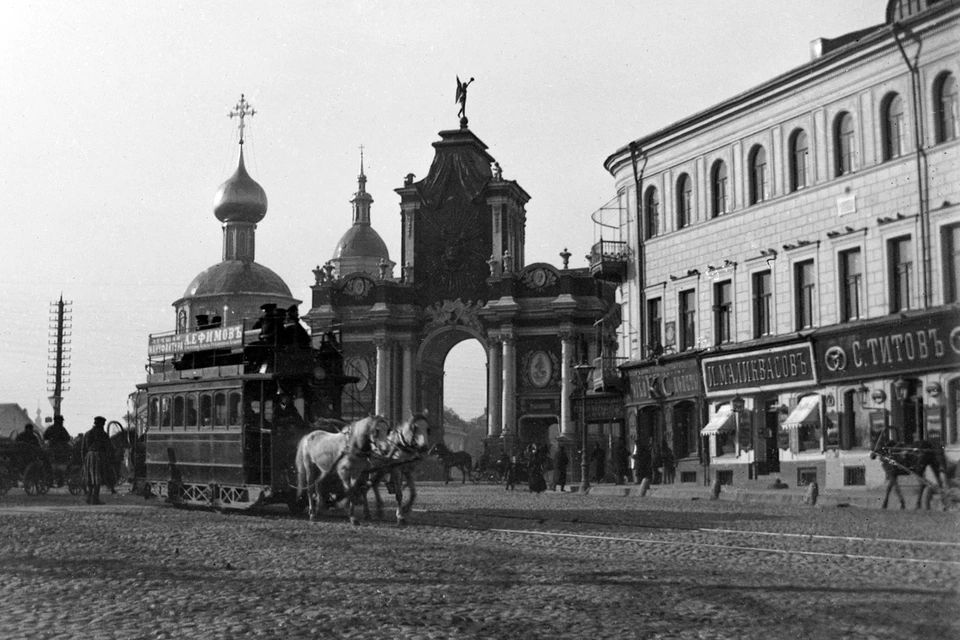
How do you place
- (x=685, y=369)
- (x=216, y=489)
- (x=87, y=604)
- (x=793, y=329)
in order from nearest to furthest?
(x=87, y=604), (x=216, y=489), (x=793, y=329), (x=685, y=369)

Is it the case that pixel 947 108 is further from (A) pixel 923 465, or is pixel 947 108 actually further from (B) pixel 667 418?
(B) pixel 667 418

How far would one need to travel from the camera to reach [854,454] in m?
30.6

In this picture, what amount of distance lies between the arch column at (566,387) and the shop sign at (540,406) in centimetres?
92

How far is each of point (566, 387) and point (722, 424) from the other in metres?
28.7

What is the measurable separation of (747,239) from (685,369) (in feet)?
Result: 17.6

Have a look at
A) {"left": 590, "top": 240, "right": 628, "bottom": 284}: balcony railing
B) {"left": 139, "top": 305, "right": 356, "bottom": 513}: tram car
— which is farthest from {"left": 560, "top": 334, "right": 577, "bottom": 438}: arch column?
{"left": 139, "top": 305, "right": 356, "bottom": 513}: tram car

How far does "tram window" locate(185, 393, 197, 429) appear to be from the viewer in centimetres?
2239

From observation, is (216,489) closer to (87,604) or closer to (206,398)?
(206,398)

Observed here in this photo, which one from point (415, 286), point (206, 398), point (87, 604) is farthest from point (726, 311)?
point (415, 286)

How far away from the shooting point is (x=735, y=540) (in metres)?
15.0

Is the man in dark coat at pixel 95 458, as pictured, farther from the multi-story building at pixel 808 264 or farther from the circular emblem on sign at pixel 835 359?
the circular emblem on sign at pixel 835 359

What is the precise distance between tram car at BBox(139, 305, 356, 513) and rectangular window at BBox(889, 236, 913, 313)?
1440cm

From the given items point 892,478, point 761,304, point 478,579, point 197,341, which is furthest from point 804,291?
point 478,579

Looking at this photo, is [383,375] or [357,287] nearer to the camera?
[383,375]
